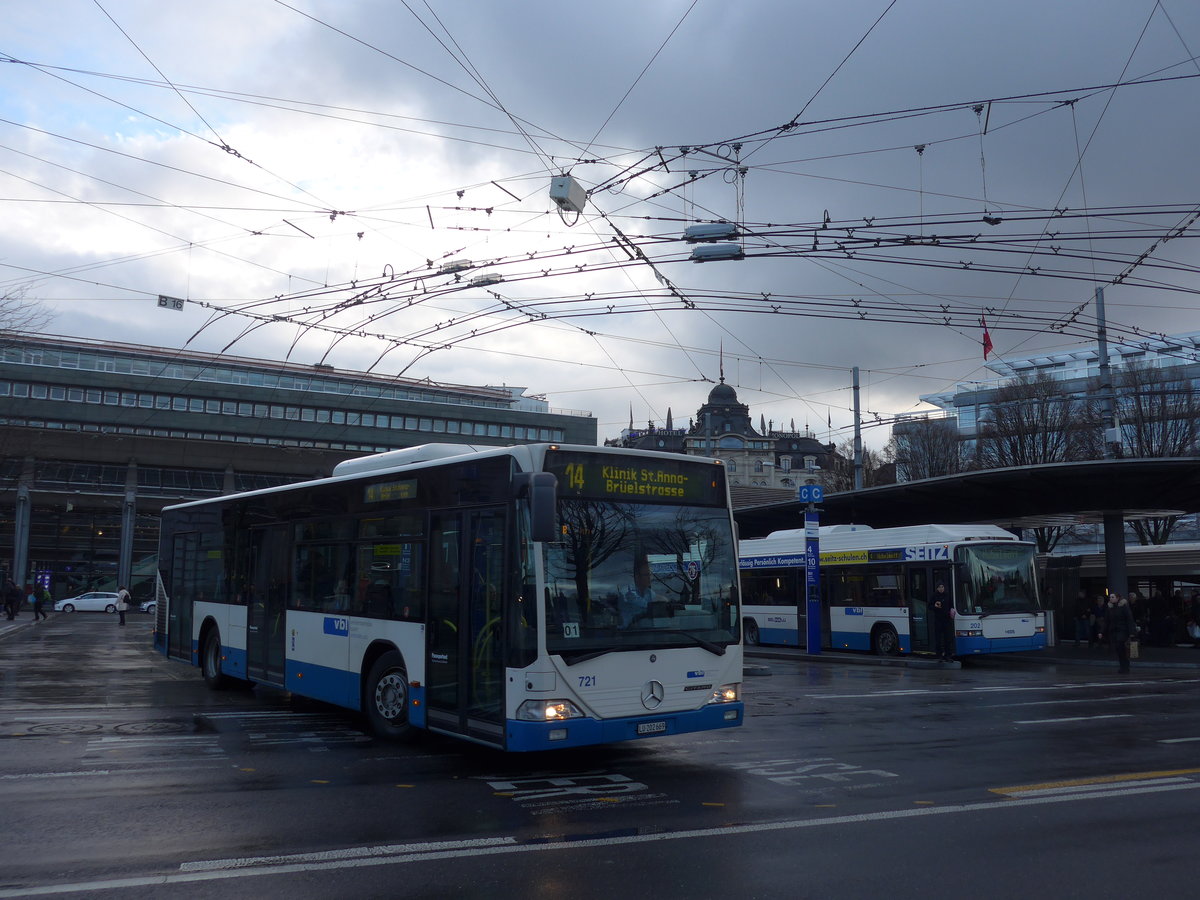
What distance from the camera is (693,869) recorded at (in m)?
6.05

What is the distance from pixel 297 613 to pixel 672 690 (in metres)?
5.59

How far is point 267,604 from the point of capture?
1354 cm

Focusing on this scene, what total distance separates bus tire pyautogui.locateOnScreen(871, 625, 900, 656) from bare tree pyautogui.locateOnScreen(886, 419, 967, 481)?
22.6m

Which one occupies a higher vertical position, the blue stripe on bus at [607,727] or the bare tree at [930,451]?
the bare tree at [930,451]

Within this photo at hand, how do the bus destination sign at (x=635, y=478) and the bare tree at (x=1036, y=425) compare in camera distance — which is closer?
the bus destination sign at (x=635, y=478)

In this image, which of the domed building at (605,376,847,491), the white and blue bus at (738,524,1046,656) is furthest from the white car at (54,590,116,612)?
the domed building at (605,376,847,491)

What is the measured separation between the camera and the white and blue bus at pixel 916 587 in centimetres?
2339

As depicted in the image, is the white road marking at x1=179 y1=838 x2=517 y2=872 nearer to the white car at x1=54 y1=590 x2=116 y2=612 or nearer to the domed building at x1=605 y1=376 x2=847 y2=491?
the white car at x1=54 y1=590 x2=116 y2=612

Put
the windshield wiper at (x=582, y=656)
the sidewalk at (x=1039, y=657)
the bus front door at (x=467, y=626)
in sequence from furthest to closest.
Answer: the sidewalk at (x=1039, y=657)
the bus front door at (x=467, y=626)
the windshield wiper at (x=582, y=656)

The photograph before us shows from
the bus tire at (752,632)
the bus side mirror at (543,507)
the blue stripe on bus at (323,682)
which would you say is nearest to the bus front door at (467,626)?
the bus side mirror at (543,507)

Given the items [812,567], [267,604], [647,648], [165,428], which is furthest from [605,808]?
[165,428]

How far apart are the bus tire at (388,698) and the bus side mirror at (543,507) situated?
2956 millimetres

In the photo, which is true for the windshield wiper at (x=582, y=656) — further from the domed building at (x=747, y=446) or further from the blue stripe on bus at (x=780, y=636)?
the domed building at (x=747, y=446)

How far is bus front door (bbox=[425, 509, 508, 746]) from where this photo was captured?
351 inches
